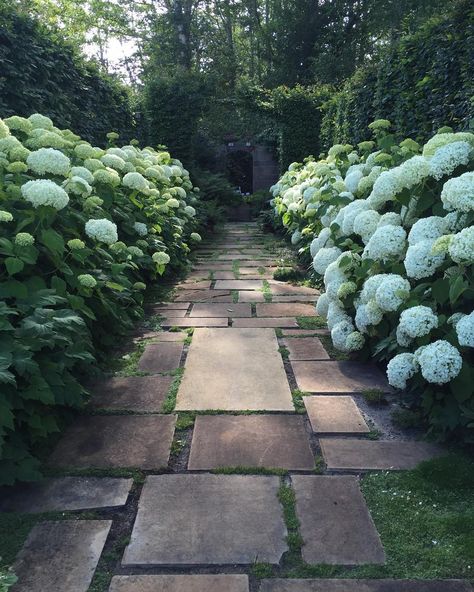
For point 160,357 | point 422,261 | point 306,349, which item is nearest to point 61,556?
point 160,357

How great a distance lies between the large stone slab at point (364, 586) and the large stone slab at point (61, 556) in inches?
20.8

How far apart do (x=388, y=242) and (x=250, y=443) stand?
4.10 feet

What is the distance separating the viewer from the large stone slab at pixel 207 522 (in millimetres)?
1598

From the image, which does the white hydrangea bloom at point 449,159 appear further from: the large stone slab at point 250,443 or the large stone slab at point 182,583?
the large stone slab at point 182,583

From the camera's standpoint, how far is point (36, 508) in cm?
183

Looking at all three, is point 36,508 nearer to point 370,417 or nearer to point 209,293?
point 370,417

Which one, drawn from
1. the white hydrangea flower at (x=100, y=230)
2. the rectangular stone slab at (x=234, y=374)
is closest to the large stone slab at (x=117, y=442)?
the rectangular stone slab at (x=234, y=374)

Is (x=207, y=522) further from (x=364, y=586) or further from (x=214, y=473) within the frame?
(x=364, y=586)

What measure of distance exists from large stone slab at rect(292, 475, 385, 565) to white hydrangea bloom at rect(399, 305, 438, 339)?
2.19 ft

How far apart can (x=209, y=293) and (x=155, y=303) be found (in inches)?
23.1

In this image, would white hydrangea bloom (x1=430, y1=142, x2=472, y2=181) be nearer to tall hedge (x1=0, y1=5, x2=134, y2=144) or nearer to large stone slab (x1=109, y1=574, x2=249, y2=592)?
large stone slab (x1=109, y1=574, x2=249, y2=592)

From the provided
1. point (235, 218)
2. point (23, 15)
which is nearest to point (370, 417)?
point (23, 15)

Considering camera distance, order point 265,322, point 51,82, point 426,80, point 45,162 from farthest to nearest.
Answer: point 51,82
point 426,80
point 265,322
point 45,162

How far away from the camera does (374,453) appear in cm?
218
